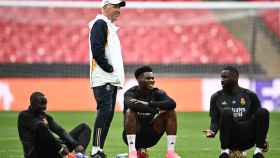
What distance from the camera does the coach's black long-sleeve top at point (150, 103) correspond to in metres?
9.30

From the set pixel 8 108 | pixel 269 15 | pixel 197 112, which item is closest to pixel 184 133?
pixel 197 112

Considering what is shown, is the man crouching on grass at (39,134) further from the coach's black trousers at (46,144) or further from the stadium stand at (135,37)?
the stadium stand at (135,37)

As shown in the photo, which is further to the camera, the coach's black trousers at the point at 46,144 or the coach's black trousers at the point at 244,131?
the coach's black trousers at the point at 244,131

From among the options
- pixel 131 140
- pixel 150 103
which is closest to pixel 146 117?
pixel 150 103

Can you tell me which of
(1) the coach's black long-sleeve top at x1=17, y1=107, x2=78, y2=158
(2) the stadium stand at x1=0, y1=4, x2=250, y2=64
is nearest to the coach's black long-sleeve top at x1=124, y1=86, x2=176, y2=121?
(1) the coach's black long-sleeve top at x1=17, y1=107, x2=78, y2=158

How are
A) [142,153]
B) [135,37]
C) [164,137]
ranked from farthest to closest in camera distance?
1. [135,37]
2. [164,137]
3. [142,153]

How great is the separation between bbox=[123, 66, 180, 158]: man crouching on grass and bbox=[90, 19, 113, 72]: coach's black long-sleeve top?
15.8 inches

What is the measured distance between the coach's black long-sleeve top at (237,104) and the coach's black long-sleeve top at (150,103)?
0.47 metres

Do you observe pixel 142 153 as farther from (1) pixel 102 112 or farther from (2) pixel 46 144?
(2) pixel 46 144

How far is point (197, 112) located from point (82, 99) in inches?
93.2

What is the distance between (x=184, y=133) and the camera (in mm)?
13617

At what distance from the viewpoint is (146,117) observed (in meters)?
9.46

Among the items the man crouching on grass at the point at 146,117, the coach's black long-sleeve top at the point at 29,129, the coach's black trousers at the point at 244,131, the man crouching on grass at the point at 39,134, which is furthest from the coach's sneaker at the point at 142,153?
the coach's black long-sleeve top at the point at 29,129

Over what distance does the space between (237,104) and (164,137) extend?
408cm
